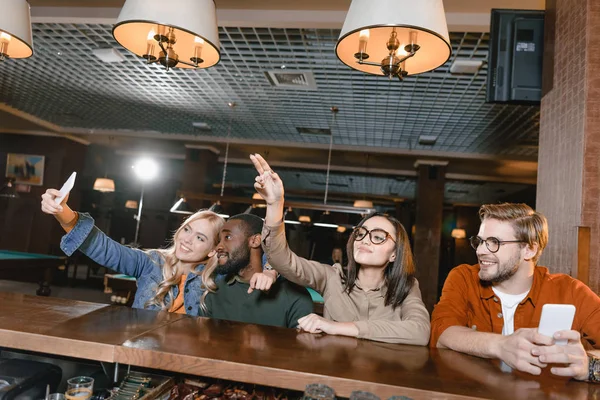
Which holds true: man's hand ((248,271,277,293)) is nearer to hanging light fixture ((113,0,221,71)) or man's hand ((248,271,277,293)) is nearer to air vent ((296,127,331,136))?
hanging light fixture ((113,0,221,71))

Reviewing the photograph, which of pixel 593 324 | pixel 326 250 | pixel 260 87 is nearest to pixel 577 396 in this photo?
pixel 593 324

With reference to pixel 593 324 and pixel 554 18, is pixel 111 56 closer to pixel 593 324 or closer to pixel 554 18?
pixel 554 18

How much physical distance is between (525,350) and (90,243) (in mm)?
1947

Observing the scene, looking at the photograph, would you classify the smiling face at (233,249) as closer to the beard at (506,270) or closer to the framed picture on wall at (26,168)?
the beard at (506,270)

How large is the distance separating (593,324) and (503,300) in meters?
0.37

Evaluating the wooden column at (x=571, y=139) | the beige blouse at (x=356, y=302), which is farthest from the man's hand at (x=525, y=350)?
the wooden column at (x=571, y=139)

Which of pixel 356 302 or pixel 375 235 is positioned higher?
pixel 375 235

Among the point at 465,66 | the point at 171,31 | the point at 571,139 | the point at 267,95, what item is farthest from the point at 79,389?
the point at 267,95

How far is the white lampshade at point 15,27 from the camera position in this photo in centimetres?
226

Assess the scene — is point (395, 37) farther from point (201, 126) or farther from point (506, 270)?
point (201, 126)

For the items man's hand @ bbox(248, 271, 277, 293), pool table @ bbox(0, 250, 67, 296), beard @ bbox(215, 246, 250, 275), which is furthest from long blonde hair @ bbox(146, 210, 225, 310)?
pool table @ bbox(0, 250, 67, 296)

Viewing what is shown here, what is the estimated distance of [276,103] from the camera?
6273mm

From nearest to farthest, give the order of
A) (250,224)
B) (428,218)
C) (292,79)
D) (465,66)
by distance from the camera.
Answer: (250,224), (465,66), (292,79), (428,218)

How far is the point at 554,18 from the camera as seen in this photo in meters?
2.85
